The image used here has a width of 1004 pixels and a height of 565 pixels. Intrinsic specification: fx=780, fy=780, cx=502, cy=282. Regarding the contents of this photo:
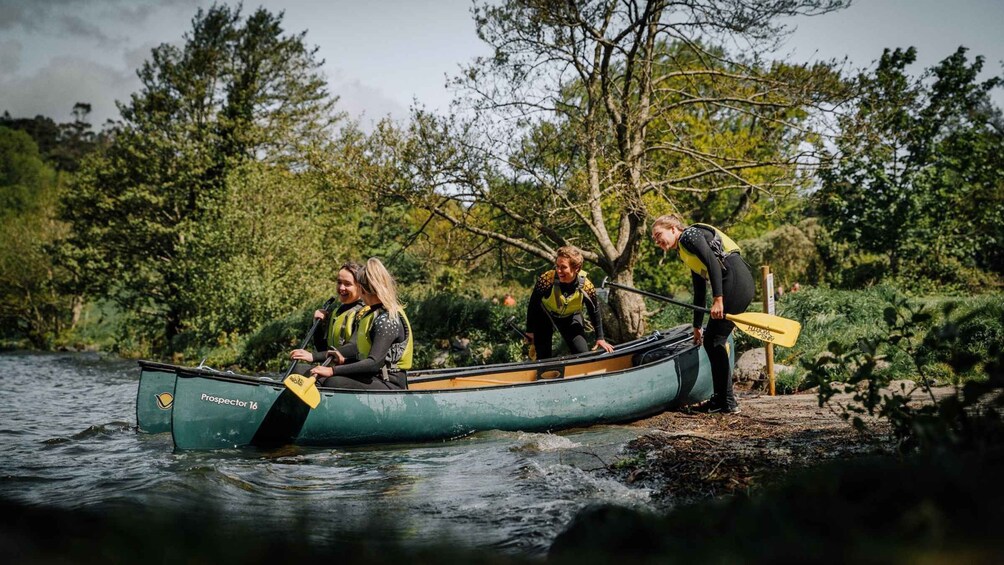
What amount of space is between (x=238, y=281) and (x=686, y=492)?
54.6 feet

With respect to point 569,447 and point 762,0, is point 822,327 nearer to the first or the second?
point 762,0

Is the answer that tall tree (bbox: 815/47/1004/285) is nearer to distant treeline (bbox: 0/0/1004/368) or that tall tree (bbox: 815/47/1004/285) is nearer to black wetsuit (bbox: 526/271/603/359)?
distant treeline (bbox: 0/0/1004/368)

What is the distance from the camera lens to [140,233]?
901 inches

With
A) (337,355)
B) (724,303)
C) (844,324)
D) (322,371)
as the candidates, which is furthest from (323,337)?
(844,324)

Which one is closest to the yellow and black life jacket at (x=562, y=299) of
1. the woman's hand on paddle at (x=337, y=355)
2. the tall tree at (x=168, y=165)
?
the woman's hand on paddle at (x=337, y=355)

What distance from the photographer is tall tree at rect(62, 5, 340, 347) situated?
2286 cm

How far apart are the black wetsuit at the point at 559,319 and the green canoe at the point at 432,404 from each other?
0.47 metres

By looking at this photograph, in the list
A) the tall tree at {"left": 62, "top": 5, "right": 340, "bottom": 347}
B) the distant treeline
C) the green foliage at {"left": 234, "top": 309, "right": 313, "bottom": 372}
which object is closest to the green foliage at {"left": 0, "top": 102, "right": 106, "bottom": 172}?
the distant treeline

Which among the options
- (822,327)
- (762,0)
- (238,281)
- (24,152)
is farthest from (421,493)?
(24,152)

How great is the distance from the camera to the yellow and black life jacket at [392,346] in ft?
22.2

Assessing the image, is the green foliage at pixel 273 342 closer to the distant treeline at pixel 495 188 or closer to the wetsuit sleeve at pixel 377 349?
the distant treeline at pixel 495 188

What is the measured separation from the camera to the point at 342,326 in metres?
7.04

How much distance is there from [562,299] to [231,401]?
369cm

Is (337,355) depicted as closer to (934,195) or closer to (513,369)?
(513,369)
